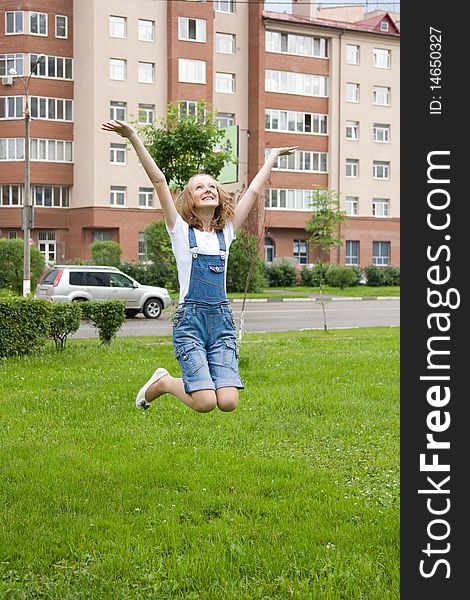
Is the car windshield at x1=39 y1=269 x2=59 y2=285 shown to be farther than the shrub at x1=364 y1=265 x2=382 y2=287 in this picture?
No

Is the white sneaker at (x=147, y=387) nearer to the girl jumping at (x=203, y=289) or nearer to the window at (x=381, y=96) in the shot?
the girl jumping at (x=203, y=289)

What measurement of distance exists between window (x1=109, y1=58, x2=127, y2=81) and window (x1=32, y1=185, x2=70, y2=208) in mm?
7236

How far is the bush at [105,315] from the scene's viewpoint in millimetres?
18188

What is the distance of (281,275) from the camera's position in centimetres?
5344

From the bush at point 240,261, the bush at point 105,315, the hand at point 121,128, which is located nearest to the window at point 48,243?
the bush at point 240,261

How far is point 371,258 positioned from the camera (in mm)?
64562

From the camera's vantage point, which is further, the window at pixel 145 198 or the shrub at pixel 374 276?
the window at pixel 145 198

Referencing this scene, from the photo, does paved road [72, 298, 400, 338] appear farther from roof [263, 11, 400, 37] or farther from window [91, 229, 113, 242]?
roof [263, 11, 400, 37]

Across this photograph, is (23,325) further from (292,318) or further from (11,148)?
(11,148)

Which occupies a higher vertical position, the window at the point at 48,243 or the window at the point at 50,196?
the window at the point at 50,196

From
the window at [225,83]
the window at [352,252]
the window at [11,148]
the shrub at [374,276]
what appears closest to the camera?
the window at [11,148]

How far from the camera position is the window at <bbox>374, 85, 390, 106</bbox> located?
64.5m

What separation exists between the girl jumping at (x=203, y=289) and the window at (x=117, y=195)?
50252mm

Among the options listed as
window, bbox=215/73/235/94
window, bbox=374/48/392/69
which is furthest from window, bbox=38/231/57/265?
window, bbox=374/48/392/69
